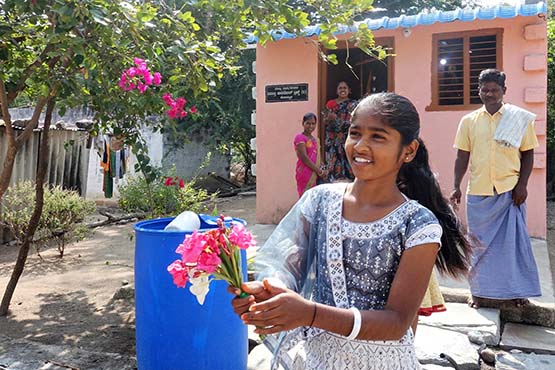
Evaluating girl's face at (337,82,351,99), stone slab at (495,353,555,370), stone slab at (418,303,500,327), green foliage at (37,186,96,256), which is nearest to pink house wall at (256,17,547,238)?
girl's face at (337,82,351,99)

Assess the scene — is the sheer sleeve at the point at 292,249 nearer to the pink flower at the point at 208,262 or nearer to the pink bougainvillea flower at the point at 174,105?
the pink flower at the point at 208,262

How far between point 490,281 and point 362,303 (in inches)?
98.7

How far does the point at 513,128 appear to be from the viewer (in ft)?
11.5

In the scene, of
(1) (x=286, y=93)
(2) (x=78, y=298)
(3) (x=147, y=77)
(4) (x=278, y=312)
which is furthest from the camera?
(1) (x=286, y=93)

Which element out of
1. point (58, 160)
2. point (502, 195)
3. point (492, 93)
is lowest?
point (502, 195)

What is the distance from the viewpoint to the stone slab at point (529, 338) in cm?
328

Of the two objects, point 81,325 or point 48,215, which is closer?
point 81,325

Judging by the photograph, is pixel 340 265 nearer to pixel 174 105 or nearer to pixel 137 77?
pixel 137 77

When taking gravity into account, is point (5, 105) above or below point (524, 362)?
above

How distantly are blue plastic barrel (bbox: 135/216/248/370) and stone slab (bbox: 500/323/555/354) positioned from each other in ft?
Answer: 6.19

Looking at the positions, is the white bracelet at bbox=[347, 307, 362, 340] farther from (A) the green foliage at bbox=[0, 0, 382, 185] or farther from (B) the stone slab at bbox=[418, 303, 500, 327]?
(B) the stone slab at bbox=[418, 303, 500, 327]

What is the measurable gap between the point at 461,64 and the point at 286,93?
2224mm

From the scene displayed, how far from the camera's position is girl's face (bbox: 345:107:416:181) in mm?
1438

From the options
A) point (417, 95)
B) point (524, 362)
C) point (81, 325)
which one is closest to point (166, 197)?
point (81, 325)
